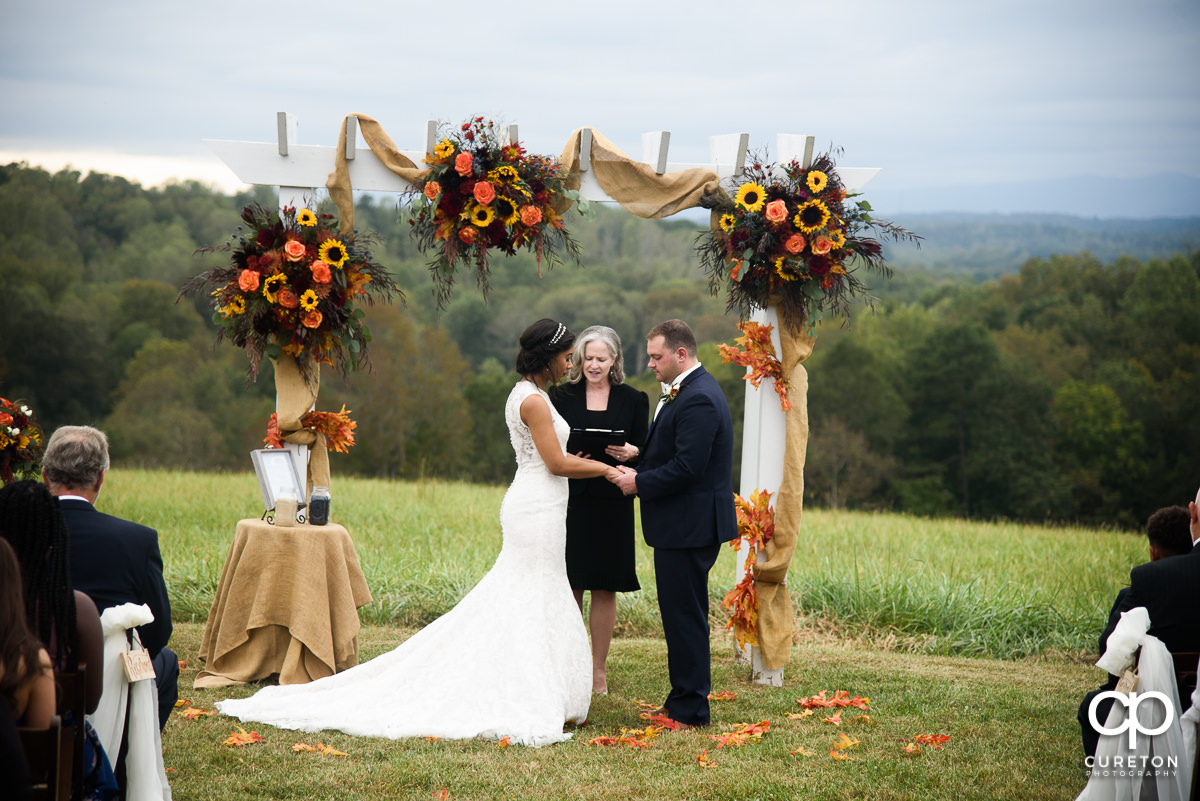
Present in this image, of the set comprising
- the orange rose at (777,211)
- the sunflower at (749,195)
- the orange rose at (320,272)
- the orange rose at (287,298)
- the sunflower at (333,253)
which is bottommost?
the orange rose at (287,298)

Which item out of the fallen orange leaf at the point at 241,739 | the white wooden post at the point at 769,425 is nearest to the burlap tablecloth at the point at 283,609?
the fallen orange leaf at the point at 241,739

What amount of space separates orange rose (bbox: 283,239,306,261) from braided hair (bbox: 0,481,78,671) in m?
3.06

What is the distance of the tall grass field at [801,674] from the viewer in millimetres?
4270

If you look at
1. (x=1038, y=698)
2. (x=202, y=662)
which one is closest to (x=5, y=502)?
(x=202, y=662)

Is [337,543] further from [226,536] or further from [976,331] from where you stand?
[976,331]

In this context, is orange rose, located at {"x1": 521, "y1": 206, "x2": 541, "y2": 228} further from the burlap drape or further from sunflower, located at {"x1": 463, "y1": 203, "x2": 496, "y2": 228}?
the burlap drape

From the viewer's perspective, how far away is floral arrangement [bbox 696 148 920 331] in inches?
232

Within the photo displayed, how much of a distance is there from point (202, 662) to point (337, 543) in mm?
1308

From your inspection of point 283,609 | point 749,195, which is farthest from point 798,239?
point 283,609

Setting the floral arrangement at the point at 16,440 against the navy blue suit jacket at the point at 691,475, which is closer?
the navy blue suit jacket at the point at 691,475

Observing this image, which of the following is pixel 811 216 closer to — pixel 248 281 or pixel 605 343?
pixel 605 343

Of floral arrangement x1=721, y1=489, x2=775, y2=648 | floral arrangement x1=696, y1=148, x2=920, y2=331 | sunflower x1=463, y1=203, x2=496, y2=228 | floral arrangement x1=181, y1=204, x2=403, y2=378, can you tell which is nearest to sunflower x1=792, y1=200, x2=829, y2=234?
floral arrangement x1=696, y1=148, x2=920, y2=331

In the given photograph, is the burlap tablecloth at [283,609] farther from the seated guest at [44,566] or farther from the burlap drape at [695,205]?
the seated guest at [44,566]

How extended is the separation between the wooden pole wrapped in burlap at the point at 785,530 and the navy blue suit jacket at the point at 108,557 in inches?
146
